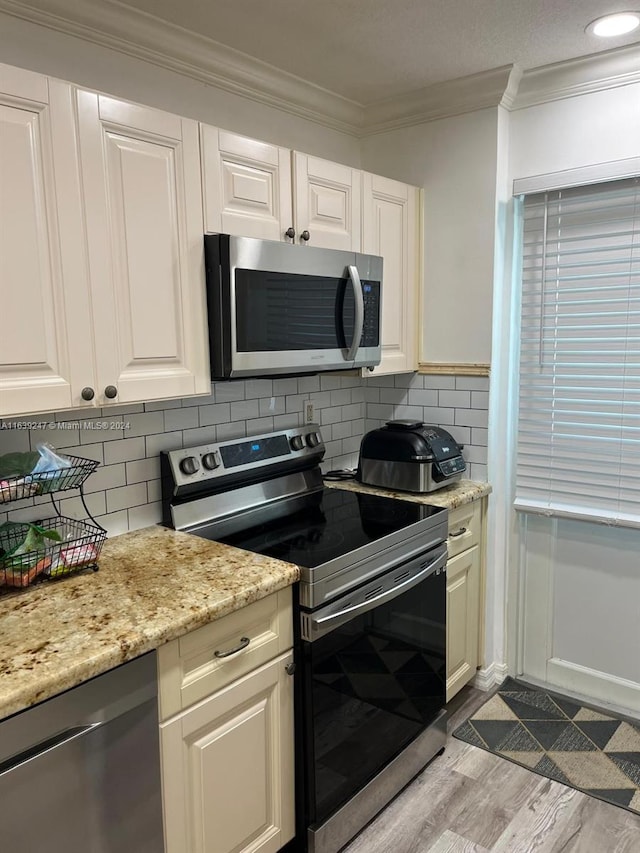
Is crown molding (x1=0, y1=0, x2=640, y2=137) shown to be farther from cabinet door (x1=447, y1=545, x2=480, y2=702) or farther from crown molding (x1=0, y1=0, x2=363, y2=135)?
cabinet door (x1=447, y1=545, x2=480, y2=702)

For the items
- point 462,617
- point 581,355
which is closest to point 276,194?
point 581,355

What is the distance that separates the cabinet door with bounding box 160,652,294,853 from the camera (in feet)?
4.89

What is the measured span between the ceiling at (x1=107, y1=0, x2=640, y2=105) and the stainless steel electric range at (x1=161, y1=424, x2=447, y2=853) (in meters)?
1.32

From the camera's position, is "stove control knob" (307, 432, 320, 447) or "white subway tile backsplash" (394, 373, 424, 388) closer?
"stove control knob" (307, 432, 320, 447)

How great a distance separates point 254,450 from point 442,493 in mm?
754

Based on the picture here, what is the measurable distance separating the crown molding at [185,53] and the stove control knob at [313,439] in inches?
50.0

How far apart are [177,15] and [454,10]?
82 centimetres

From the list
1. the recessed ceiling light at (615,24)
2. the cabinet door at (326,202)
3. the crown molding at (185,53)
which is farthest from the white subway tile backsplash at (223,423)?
the recessed ceiling light at (615,24)

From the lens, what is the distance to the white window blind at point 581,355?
241cm

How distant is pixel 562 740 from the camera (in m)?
2.41

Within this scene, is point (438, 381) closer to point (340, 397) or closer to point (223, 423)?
point (340, 397)

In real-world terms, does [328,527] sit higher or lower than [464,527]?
higher

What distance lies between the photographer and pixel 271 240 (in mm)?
1976

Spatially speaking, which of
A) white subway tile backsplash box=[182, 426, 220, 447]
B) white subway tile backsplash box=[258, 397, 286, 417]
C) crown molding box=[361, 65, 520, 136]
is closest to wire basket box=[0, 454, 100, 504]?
white subway tile backsplash box=[182, 426, 220, 447]
